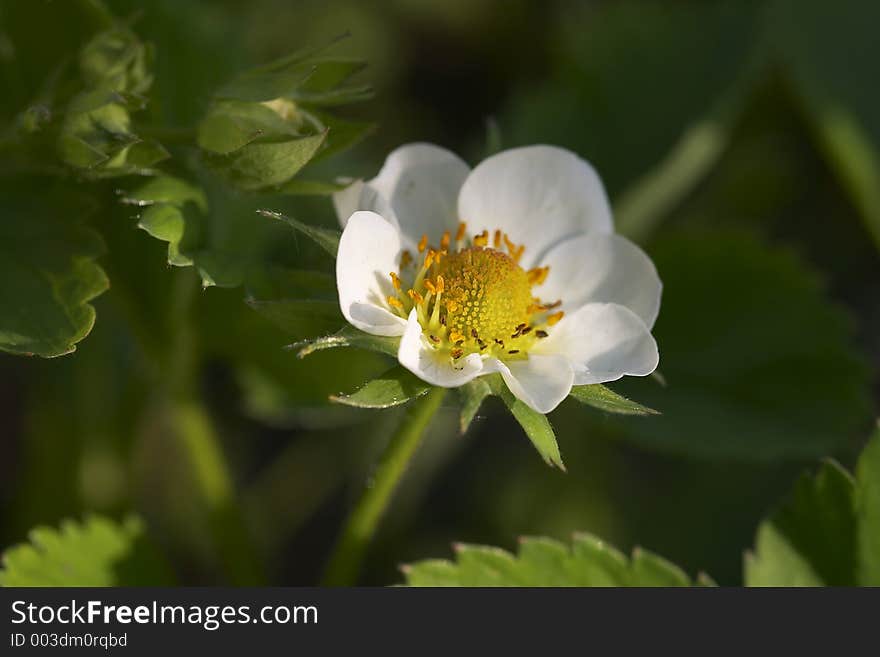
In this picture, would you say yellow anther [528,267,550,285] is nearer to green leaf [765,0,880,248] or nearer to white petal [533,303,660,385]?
white petal [533,303,660,385]

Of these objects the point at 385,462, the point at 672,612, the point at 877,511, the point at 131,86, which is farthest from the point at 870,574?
the point at 131,86

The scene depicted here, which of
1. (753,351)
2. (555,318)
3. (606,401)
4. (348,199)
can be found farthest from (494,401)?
(606,401)

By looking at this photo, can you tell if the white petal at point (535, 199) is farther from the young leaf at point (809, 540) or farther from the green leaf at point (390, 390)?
the young leaf at point (809, 540)

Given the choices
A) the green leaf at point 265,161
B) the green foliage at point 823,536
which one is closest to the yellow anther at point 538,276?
the green leaf at point 265,161

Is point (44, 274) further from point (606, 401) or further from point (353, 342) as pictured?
point (606, 401)

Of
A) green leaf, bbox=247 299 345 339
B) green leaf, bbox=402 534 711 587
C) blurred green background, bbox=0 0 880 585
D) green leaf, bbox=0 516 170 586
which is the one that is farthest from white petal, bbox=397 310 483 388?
green leaf, bbox=0 516 170 586
